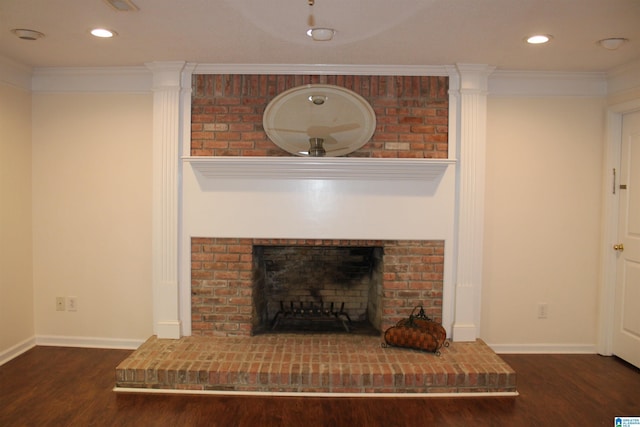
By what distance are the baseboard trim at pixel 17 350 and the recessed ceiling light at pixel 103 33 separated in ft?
7.96

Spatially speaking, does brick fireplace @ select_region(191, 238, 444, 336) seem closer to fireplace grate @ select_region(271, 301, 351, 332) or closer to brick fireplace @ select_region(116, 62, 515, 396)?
brick fireplace @ select_region(116, 62, 515, 396)

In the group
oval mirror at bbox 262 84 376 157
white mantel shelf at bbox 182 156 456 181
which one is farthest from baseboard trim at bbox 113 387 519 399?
oval mirror at bbox 262 84 376 157

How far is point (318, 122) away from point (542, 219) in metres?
1.95

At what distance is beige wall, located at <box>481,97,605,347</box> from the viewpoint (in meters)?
3.39

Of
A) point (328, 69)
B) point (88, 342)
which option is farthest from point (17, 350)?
point (328, 69)

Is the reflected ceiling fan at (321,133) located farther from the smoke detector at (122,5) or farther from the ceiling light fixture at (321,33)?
the smoke detector at (122,5)

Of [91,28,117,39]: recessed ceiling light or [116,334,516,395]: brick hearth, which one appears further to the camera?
[116,334,516,395]: brick hearth

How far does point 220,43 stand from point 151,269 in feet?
6.03

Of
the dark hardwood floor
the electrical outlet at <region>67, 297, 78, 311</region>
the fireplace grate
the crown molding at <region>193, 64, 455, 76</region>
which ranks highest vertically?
the crown molding at <region>193, 64, 455, 76</region>

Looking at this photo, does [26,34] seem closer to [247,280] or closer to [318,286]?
[247,280]

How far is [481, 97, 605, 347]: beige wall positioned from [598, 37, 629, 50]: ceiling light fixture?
689 mm

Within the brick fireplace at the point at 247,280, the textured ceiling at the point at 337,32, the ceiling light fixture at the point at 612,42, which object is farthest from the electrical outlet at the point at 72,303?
the ceiling light fixture at the point at 612,42

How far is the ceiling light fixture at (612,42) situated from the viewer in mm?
2614

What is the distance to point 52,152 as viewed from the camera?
11.4 ft
